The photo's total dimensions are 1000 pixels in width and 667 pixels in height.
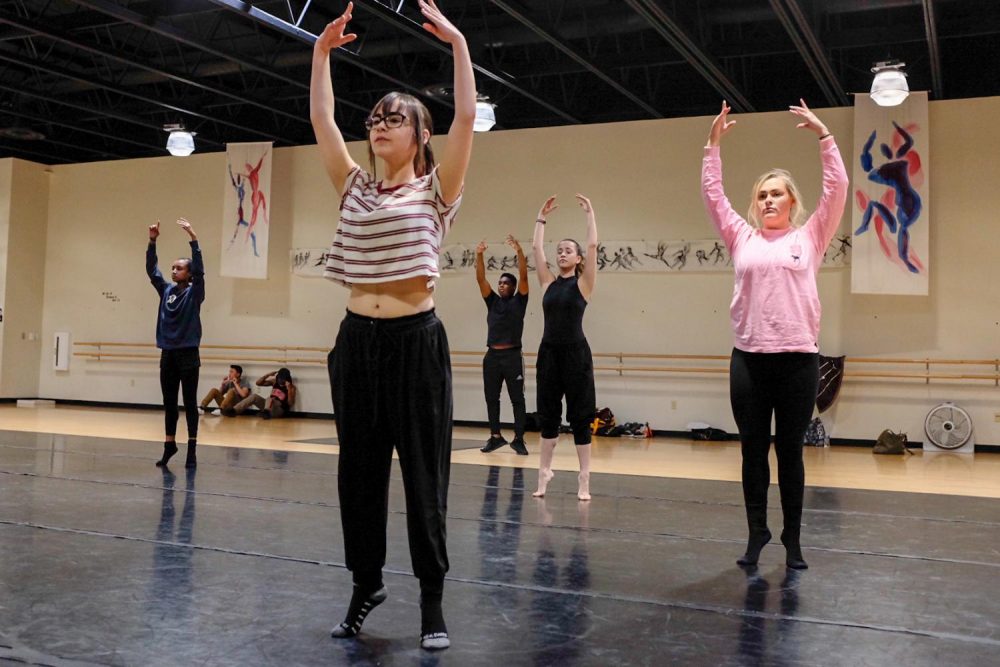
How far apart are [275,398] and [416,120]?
9.23 metres

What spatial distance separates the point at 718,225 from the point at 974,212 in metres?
6.80

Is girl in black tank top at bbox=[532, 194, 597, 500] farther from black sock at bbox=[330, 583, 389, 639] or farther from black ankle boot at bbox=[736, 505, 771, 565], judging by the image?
black sock at bbox=[330, 583, 389, 639]

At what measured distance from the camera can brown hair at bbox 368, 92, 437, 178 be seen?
2283 millimetres

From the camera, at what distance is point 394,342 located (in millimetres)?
2238

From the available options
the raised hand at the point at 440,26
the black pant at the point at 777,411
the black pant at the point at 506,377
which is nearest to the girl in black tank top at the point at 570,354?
the black pant at the point at 777,411

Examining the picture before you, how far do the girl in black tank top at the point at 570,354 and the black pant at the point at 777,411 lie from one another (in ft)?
4.65

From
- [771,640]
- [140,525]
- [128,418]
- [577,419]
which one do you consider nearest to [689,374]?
[577,419]

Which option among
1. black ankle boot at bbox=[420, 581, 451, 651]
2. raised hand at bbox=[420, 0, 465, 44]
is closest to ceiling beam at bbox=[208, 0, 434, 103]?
raised hand at bbox=[420, 0, 465, 44]

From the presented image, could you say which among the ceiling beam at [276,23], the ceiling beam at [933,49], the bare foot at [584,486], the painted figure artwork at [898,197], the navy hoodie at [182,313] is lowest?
the bare foot at [584,486]

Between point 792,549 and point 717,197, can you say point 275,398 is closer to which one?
point 717,197

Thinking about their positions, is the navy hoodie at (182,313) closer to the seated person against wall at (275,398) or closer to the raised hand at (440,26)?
the raised hand at (440,26)

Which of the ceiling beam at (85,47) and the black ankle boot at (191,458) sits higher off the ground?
the ceiling beam at (85,47)

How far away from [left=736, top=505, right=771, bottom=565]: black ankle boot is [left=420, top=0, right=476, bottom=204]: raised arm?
1.83m

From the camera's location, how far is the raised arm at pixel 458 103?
7.09ft
